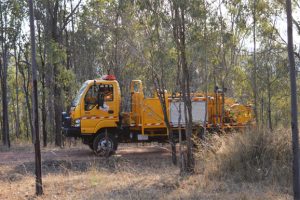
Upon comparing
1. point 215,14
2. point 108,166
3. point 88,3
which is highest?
point 88,3

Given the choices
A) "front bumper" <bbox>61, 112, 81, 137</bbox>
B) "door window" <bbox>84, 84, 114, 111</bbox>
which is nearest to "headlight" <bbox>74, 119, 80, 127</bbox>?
"front bumper" <bbox>61, 112, 81, 137</bbox>

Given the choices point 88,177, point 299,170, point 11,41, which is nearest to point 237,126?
point 88,177

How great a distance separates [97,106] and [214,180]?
8.09 meters

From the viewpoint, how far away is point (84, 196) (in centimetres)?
866

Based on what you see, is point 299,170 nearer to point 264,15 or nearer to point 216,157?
point 216,157

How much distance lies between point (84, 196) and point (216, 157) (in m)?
3.68

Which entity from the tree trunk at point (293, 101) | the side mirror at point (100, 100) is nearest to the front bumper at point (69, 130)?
the side mirror at point (100, 100)

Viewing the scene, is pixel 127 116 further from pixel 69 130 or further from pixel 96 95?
pixel 69 130

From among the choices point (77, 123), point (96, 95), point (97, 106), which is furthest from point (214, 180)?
point (77, 123)

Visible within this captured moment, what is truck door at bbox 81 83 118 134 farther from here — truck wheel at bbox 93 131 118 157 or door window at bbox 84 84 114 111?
truck wheel at bbox 93 131 118 157

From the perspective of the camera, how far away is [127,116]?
1764 cm

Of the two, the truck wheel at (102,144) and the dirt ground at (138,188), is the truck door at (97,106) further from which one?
the dirt ground at (138,188)

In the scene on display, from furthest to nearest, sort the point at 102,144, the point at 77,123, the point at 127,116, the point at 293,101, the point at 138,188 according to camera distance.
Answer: the point at 127,116, the point at 102,144, the point at 77,123, the point at 138,188, the point at 293,101

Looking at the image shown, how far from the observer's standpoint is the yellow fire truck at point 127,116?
1691 cm
